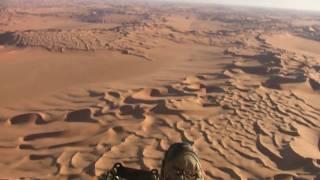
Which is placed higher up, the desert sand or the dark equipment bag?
the dark equipment bag

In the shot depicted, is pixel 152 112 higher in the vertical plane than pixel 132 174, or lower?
lower

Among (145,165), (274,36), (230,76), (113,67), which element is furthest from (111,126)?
(274,36)

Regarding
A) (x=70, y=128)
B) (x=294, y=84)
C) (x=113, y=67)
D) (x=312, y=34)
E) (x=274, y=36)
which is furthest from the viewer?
(x=312, y=34)

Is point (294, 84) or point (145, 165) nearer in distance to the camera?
point (145, 165)

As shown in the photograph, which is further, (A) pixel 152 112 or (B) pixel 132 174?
(A) pixel 152 112

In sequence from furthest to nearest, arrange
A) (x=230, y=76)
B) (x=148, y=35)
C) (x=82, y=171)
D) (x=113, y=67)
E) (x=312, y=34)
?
(x=312, y=34), (x=148, y=35), (x=113, y=67), (x=230, y=76), (x=82, y=171)

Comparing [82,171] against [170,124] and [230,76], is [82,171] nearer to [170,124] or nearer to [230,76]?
[170,124]

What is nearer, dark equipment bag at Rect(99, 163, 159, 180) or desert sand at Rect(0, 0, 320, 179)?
dark equipment bag at Rect(99, 163, 159, 180)

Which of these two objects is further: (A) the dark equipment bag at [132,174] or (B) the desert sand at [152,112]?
(B) the desert sand at [152,112]

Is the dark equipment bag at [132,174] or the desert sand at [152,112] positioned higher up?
the dark equipment bag at [132,174]
